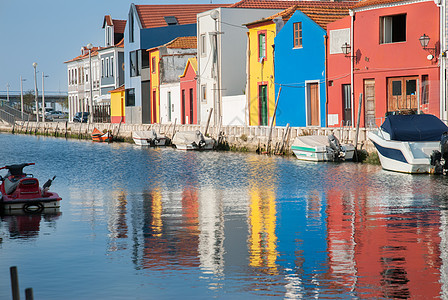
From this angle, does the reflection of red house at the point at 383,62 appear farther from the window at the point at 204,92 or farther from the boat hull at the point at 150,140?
the boat hull at the point at 150,140

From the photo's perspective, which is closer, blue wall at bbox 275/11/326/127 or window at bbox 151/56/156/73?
blue wall at bbox 275/11/326/127

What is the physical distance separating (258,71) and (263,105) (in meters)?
2.26

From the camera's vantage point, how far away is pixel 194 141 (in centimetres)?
4588

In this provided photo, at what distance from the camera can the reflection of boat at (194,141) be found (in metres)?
45.8

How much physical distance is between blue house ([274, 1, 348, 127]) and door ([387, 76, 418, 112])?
5.13 m

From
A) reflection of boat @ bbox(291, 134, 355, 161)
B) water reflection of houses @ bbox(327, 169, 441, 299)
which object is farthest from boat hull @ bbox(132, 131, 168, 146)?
water reflection of houses @ bbox(327, 169, 441, 299)

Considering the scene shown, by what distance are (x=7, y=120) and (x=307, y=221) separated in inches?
3355

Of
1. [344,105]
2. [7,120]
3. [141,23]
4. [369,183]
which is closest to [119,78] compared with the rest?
[141,23]

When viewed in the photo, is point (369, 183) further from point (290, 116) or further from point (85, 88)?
point (85, 88)

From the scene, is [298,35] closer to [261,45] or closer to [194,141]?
[261,45]

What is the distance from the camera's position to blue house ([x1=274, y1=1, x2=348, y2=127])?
132 feet

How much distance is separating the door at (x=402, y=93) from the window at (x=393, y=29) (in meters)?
1.96

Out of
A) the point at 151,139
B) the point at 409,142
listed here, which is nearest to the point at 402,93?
the point at 409,142

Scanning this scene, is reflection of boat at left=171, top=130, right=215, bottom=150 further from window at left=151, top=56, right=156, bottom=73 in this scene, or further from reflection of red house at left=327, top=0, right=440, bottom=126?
window at left=151, top=56, right=156, bottom=73
